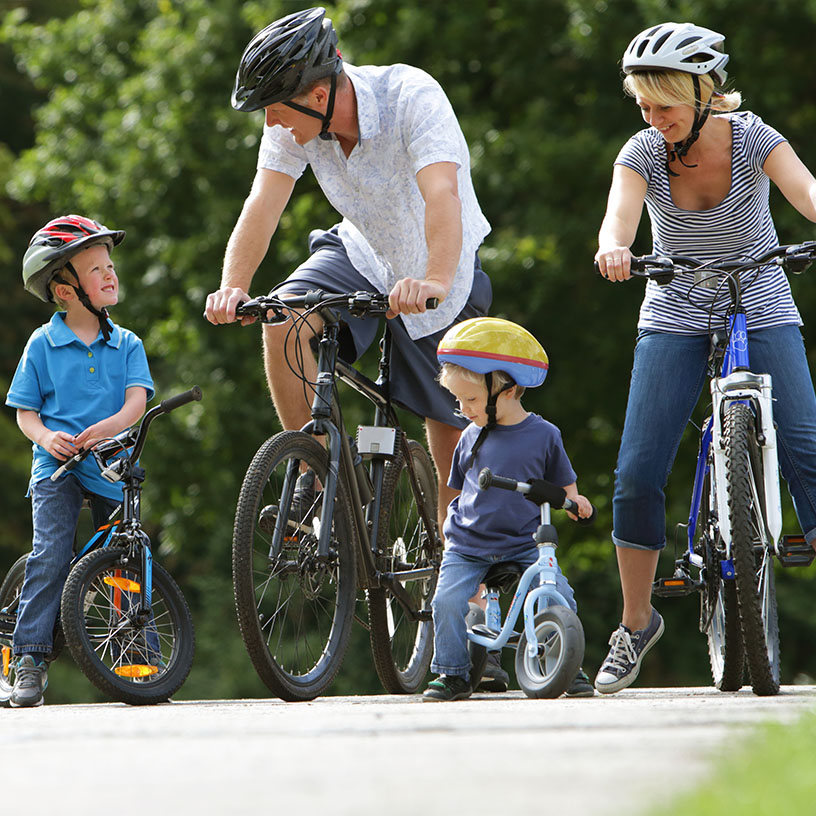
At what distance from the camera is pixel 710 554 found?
4.75 meters

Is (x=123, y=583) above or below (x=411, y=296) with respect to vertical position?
below

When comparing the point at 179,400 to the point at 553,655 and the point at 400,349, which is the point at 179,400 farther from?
the point at 553,655

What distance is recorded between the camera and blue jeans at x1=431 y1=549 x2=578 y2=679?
464 centimetres

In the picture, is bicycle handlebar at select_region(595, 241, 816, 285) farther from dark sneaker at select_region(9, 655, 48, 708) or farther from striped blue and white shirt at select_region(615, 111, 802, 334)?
dark sneaker at select_region(9, 655, 48, 708)

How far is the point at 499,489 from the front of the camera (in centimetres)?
477

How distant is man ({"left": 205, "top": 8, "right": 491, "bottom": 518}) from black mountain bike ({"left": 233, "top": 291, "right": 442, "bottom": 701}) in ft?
0.41

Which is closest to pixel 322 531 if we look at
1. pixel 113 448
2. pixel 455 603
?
pixel 455 603

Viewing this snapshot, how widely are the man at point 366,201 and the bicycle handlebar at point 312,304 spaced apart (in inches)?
2.3

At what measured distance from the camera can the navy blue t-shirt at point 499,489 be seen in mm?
4719

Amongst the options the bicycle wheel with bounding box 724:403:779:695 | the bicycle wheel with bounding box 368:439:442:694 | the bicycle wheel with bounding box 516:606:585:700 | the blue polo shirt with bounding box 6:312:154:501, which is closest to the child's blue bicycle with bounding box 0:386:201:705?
the blue polo shirt with bounding box 6:312:154:501

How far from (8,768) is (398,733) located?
0.82m

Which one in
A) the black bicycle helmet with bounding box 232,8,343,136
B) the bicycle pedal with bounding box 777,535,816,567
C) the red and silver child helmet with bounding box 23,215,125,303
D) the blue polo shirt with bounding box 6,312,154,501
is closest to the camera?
the bicycle pedal with bounding box 777,535,816,567

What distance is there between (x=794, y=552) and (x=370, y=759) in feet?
8.03

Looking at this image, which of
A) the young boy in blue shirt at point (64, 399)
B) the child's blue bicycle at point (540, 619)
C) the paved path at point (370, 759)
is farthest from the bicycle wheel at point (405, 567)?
the paved path at point (370, 759)
